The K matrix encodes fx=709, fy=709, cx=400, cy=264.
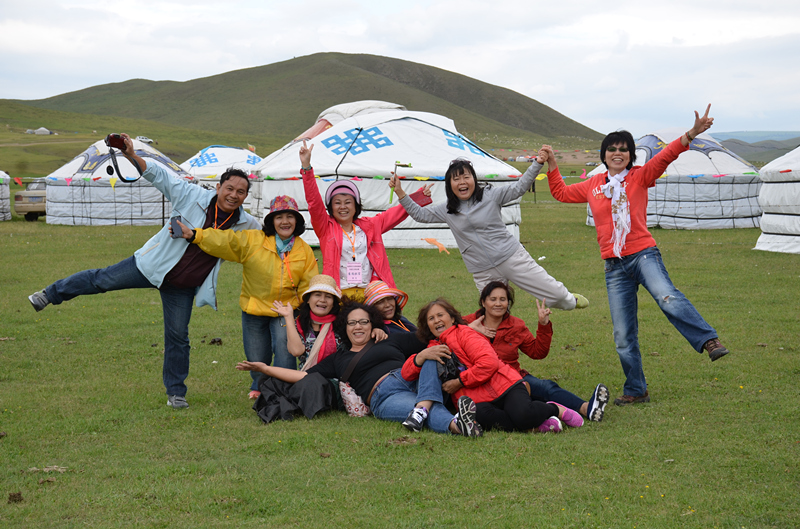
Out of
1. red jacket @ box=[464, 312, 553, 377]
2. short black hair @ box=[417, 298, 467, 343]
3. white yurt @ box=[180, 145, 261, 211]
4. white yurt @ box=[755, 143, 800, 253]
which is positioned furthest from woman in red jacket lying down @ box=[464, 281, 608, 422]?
white yurt @ box=[180, 145, 261, 211]

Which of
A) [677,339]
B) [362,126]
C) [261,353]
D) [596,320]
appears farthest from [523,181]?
[362,126]

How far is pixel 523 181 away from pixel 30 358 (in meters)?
4.53

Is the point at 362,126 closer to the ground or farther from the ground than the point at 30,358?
farther from the ground

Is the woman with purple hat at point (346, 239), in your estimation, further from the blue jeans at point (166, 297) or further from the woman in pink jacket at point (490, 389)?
the blue jeans at point (166, 297)

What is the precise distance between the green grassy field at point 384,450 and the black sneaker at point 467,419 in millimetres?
72

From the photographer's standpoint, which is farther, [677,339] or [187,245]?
[677,339]

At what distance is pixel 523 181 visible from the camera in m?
5.07

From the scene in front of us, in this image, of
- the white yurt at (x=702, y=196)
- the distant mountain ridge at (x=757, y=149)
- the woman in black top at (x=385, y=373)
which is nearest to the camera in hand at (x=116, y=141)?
the woman in black top at (x=385, y=373)

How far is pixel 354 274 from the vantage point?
5.16m

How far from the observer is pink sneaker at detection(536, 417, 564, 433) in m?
4.08

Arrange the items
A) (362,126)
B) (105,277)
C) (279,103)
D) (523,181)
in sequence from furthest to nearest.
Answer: (279,103)
(362,126)
(523,181)
(105,277)

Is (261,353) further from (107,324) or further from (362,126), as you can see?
(362,126)

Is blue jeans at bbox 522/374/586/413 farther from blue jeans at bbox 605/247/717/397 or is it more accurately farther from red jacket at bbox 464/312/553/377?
blue jeans at bbox 605/247/717/397

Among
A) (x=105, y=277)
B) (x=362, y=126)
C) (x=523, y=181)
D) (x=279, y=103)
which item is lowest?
(x=105, y=277)
